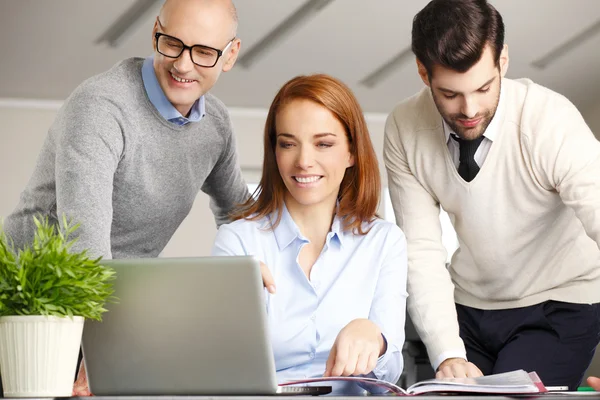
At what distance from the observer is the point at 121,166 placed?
200 centimetres

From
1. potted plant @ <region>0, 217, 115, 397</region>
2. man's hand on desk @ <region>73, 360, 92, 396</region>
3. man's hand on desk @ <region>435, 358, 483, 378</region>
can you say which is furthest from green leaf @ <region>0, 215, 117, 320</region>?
man's hand on desk @ <region>435, 358, 483, 378</region>

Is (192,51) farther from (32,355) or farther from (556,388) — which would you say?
(556,388)

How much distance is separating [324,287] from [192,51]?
68 centimetres

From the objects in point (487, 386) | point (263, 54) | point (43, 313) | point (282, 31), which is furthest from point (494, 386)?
point (263, 54)

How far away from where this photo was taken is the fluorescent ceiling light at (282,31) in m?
5.88

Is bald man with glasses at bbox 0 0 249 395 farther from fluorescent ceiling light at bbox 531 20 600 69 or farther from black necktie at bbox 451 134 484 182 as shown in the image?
fluorescent ceiling light at bbox 531 20 600 69

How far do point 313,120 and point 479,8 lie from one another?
49cm

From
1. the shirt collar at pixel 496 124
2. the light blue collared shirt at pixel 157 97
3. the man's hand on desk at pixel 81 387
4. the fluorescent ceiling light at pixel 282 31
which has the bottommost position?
the man's hand on desk at pixel 81 387

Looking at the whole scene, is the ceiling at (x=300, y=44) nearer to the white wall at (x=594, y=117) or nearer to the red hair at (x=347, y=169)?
the white wall at (x=594, y=117)

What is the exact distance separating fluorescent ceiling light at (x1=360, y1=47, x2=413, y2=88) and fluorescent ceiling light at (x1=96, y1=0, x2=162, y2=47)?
2.04m

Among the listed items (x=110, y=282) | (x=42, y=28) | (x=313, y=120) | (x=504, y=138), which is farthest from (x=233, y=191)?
(x=42, y=28)

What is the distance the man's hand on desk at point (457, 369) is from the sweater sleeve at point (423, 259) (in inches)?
1.6

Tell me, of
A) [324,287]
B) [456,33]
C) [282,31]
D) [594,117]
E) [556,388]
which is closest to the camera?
[556,388]

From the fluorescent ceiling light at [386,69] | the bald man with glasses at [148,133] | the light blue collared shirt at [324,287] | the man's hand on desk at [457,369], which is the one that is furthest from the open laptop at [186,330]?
the fluorescent ceiling light at [386,69]
